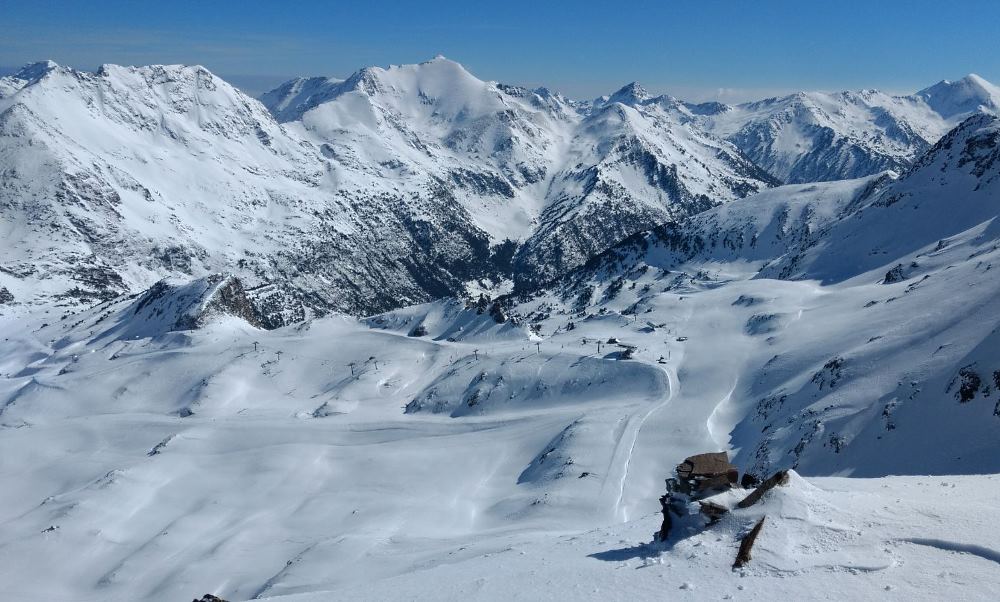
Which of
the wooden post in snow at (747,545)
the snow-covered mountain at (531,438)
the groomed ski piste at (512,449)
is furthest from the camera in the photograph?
the snow-covered mountain at (531,438)

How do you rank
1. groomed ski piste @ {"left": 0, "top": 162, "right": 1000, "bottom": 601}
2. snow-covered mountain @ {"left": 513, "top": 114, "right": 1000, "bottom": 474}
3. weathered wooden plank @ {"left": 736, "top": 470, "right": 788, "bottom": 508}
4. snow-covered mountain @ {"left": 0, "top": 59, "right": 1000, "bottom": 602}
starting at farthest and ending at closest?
snow-covered mountain @ {"left": 513, "top": 114, "right": 1000, "bottom": 474} < weathered wooden plank @ {"left": 736, "top": 470, "right": 788, "bottom": 508} < snow-covered mountain @ {"left": 0, "top": 59, "right": 1000, "bottom": 602} < groomed ski piste @ {"left": 0, "top": 162, "right": 1000, "bottom": 601}

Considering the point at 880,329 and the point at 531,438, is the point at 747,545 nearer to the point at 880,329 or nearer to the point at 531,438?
the point at 531,438

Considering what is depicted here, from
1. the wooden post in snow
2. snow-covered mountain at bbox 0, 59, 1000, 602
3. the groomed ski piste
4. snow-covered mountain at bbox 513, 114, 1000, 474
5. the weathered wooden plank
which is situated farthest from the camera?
snow-covered mountain at bbox 513, 114, 1000, 474

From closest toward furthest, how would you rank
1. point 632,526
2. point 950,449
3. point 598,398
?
point 632,526 < point 950,449 < point 598,398

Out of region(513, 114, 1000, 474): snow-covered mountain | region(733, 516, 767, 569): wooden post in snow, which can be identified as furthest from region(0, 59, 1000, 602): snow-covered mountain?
region(513, 114, 1000, 474): snow-covered mountain

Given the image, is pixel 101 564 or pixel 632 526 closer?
pixel 632 526

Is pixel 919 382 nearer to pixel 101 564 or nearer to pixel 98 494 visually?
pixel 101 564

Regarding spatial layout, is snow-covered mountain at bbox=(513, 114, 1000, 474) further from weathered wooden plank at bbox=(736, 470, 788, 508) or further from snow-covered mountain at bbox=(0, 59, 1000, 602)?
weathered wooden plank at bbox=(736, 470, 788, 508)

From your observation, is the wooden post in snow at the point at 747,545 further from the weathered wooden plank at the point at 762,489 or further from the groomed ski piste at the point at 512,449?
the weathered wooden plank at the point at 762,489

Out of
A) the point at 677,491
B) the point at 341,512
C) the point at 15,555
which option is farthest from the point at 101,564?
the point at 677,491

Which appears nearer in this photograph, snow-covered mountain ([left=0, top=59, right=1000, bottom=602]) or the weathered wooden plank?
snow-covered mountain ([left=0, top=59, right=1000, bottom=602])

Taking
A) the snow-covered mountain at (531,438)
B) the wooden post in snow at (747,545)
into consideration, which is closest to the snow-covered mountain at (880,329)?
the snow-covered mountain at (531,438)
